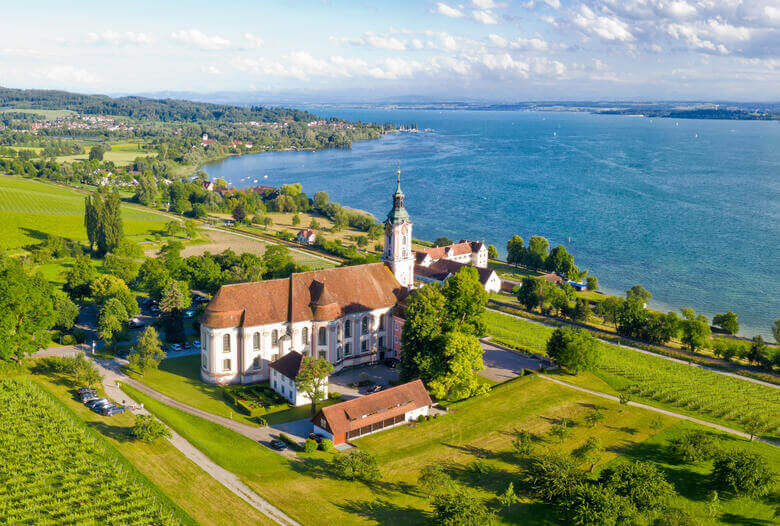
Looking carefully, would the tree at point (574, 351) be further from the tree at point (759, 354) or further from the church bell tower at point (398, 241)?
the tree at point (759, 354)

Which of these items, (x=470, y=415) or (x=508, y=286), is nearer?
(x=470, y=415)

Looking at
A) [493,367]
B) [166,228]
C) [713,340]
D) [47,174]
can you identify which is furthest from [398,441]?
[47,174]

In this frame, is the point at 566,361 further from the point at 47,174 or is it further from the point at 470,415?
the point at 47,174

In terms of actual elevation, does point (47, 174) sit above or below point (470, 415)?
above

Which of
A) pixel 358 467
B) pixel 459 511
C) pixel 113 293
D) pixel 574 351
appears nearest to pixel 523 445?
pixel 459 511

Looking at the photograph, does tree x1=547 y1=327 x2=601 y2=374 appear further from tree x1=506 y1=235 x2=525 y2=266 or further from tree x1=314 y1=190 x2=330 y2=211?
tree x1=314 y1=190 x2=330 y2=211

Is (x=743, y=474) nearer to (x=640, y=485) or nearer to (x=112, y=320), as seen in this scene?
(x=640, y=485)

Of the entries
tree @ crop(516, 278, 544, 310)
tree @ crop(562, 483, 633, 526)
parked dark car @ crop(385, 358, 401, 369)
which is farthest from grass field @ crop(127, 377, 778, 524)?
tree @ crop(516, 278, 544, 310)
